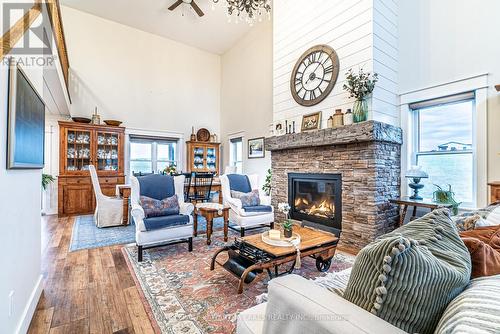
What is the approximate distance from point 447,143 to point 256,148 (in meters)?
4.02

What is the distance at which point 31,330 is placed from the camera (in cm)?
172

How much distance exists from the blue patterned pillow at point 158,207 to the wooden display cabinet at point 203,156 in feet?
13.3

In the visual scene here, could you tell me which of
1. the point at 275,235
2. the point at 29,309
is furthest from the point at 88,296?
the point at 275,235

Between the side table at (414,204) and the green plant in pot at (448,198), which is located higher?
the green plant in pot at (448,198)

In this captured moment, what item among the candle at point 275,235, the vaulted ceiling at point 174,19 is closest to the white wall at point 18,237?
the candle at point 275,235

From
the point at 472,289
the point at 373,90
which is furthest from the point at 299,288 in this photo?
the point at 373,90

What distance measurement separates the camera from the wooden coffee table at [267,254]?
7.07 feet

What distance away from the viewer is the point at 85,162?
5.82 m

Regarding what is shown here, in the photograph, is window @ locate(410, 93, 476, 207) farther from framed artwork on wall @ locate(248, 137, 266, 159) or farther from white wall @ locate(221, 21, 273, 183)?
framed artwork on wall @ locate(248, 137, 266, 159)

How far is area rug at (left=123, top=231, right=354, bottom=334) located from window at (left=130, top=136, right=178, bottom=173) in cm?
399

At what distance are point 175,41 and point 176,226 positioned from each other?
6.36 meters

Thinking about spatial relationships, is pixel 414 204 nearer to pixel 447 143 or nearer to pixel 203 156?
pixel 447 143

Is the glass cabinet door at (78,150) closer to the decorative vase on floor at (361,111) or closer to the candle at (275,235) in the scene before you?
the candle at (275,235)

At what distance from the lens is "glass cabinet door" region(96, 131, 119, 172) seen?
5969 mm
